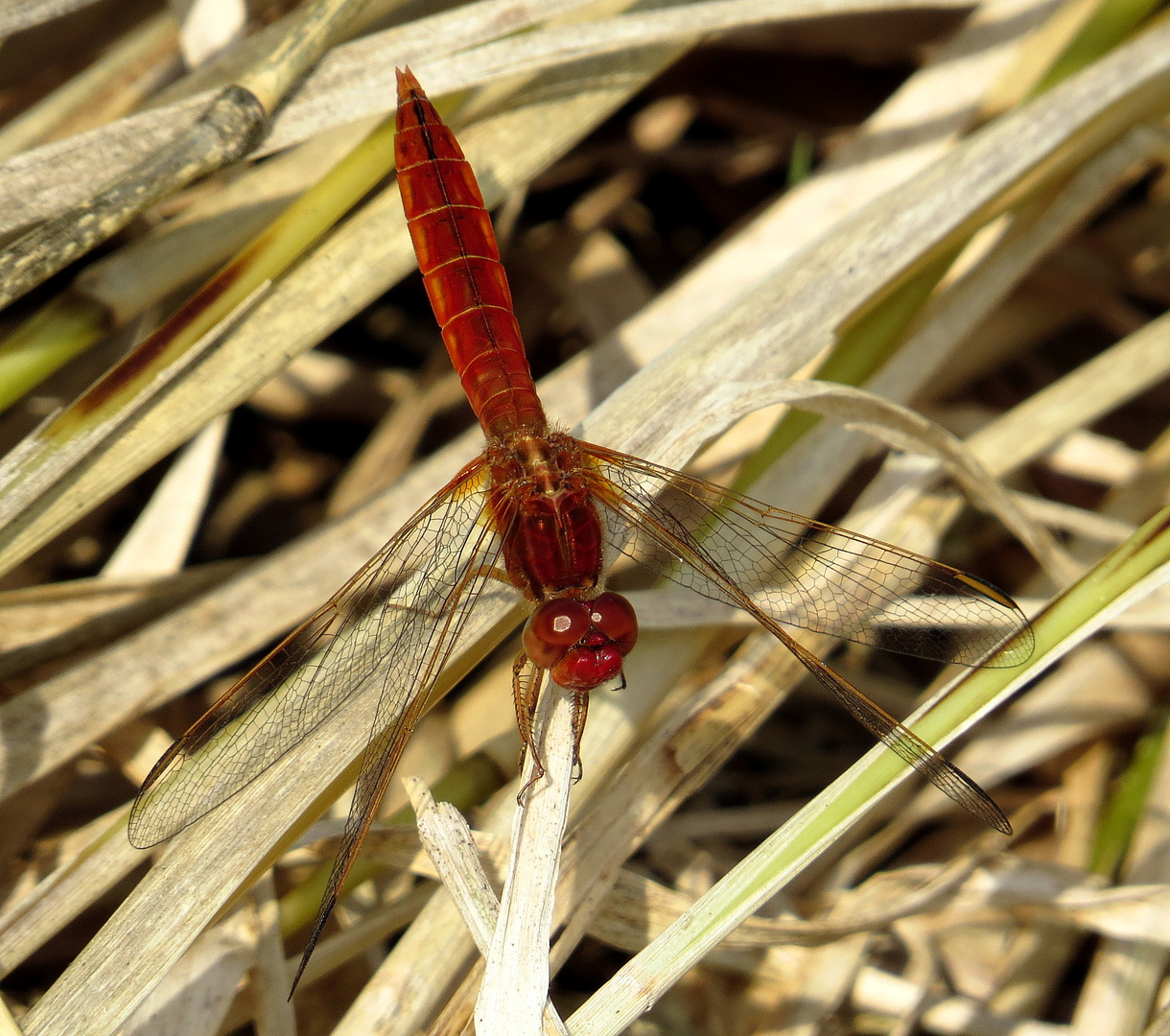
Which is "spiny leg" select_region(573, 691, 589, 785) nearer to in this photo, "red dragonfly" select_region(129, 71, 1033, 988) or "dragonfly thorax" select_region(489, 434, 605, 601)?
"red dragonfly" select_region(129, 71, 1033, 988)

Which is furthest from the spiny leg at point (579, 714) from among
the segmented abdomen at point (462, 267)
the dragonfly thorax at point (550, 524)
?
the segmented abdomen at point (462, 267)

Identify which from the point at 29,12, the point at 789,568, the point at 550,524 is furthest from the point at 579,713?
the point at 29,12

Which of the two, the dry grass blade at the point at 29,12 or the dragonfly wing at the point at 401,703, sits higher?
the dry grass blade at the point at 29,12

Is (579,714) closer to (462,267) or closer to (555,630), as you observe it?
(555,630)

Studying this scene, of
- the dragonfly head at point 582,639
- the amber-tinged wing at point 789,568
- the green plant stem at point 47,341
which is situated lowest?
the dragonfly head at point 582,639

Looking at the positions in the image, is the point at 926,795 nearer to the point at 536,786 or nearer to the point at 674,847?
the point at 674,847

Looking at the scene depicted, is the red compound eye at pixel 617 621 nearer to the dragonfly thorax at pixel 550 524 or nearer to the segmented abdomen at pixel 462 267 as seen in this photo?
the dragonfly thorax at pixel 550 524

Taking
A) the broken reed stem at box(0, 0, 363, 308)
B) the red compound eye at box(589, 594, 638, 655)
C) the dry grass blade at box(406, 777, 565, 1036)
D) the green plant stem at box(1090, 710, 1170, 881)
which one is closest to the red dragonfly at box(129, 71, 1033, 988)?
the red compound eye at box(589, 594, 638, 655)
